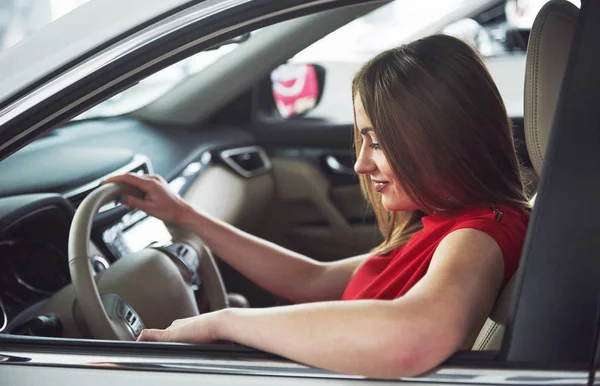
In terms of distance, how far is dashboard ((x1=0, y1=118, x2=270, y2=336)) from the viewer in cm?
157

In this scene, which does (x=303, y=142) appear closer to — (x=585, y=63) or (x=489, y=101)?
(x=489, y=101)

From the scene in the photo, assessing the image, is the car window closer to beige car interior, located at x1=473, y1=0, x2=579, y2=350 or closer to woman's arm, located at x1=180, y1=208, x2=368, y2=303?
woman's arm, located at x1=180, y1=208, x2=368, y2=303

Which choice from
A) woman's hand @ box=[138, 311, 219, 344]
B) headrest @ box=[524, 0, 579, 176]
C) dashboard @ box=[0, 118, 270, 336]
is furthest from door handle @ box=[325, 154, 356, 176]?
woman's hand @ box=[138, 311, 219, 344]

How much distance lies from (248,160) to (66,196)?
3.44ft

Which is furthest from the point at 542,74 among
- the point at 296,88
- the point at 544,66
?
the point at 296,88

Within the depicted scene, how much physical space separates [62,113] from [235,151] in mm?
1504

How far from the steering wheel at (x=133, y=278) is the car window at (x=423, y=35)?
0.86 m

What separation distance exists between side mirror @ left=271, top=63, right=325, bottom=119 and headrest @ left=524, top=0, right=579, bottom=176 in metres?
1.64

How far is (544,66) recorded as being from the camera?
130cm

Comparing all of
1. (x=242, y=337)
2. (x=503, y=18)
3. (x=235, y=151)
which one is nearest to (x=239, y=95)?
(x=235, y=151)

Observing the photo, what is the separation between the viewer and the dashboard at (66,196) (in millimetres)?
1573

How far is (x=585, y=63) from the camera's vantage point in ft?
3.58

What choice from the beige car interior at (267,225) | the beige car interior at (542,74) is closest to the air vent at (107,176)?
the beige car interior at (267,225)

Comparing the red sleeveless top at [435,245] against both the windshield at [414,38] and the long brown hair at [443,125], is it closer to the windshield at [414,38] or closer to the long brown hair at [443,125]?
the long brown hair at [443,125]
